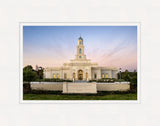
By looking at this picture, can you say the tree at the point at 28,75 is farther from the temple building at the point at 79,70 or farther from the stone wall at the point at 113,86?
the stone wall at the point at 113,86

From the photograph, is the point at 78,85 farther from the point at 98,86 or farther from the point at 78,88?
the point at 98,86

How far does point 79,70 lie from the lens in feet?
68.8

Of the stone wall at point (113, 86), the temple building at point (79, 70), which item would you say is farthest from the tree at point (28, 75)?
the stone wall at point (113, 86)

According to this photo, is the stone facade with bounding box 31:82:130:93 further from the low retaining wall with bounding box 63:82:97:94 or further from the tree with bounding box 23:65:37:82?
the tree with bounding box 23:65:37:82

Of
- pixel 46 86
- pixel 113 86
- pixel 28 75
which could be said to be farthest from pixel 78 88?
pixel 28 75

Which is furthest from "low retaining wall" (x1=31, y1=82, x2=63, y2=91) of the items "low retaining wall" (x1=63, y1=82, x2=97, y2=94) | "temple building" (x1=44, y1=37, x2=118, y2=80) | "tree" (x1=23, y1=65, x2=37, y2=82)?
"temple building" (x1=44, y1=37, x2=118, y2=80)

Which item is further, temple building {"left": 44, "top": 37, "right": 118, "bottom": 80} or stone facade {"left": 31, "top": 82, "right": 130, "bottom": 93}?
temple building {"left": 44, "top": 37, "right": 118, "bottom": 80}

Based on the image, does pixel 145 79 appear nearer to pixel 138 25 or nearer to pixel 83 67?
pixel 138 25

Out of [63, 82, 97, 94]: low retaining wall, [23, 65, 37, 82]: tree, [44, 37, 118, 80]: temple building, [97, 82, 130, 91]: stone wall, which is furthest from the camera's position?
[44, 37, 118, 80]: temple building

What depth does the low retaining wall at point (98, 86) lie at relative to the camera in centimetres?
1323

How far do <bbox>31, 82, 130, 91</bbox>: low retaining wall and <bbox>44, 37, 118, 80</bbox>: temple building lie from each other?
6.09m

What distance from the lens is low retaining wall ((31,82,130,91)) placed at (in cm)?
1323
